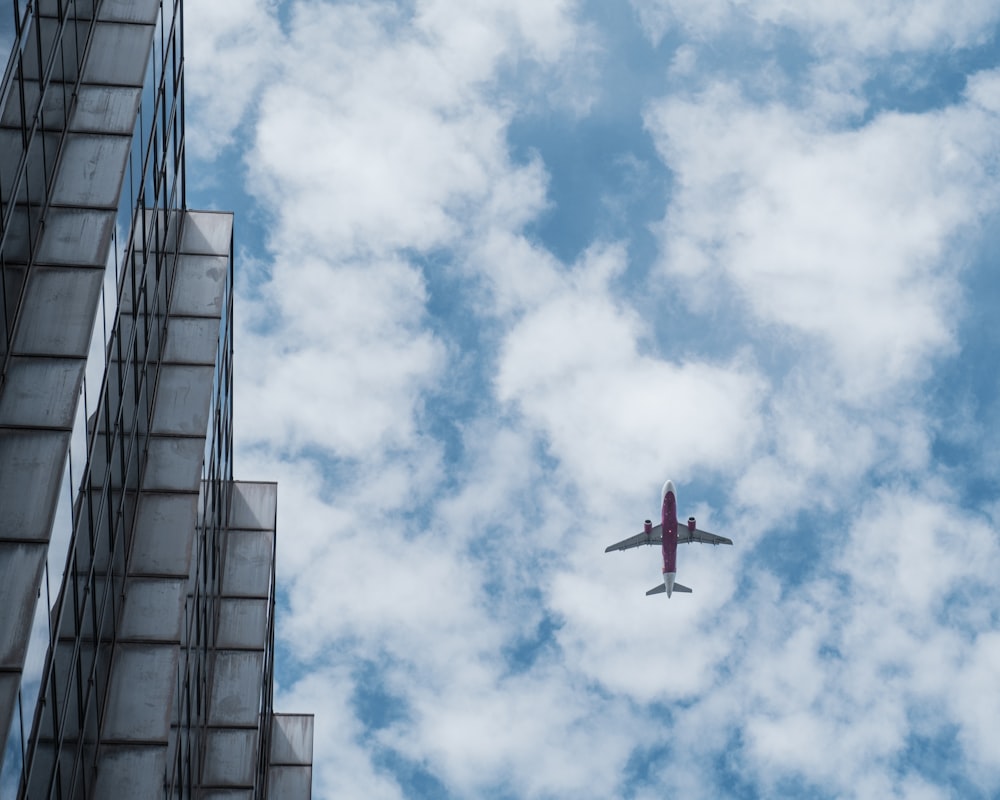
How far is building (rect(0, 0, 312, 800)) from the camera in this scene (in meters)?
24.8

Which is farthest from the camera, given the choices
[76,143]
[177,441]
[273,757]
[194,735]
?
[273,757]

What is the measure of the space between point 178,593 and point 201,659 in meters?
8.67

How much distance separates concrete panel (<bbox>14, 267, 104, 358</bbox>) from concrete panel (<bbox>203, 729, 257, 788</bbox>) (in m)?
18.8

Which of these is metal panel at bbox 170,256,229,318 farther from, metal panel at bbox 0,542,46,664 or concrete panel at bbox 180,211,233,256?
metal panel at bbox 0,542,46,664

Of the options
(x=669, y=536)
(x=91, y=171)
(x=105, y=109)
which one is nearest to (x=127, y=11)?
(x=105, y=109)

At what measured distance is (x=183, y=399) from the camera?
37156 millimetres

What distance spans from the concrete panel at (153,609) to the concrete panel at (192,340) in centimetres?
728

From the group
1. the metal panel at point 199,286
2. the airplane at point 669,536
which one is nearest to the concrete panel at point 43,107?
the metal panel at point 199,286

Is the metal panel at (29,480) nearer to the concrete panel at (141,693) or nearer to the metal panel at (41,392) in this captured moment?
the metal panel at (41,392)

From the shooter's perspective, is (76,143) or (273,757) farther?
(273,757)

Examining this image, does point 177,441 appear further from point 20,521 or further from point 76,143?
point 20,521

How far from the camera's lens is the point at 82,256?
90.7 ft

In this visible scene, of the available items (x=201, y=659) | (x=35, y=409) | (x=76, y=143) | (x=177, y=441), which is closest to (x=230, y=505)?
(x=201, y=659)

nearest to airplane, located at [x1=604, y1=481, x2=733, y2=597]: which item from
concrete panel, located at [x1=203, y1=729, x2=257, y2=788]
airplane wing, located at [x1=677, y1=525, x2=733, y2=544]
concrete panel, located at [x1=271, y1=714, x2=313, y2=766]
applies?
airplane wing, located at [x1=677, y1=525, x2=733, y2=544]
